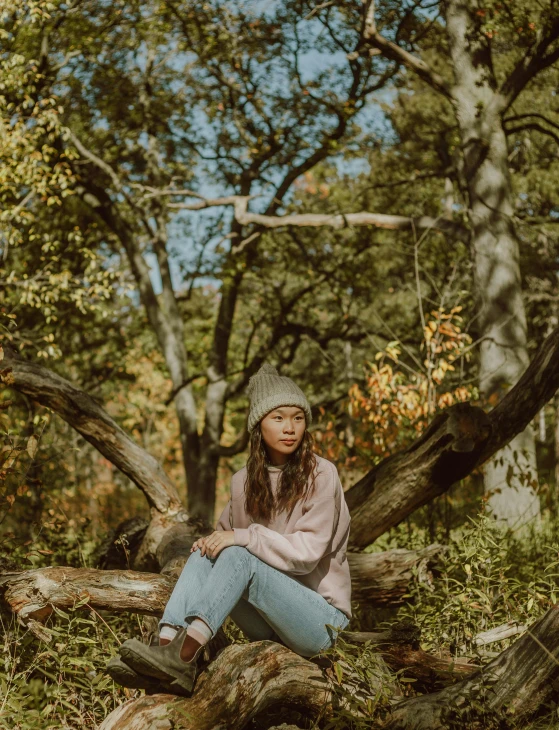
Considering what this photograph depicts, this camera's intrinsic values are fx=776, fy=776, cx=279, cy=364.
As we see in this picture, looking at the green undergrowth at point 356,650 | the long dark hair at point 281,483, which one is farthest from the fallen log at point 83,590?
the long dark hair at point 281,483

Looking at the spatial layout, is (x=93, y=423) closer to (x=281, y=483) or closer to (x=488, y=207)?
(x=281, y=483)

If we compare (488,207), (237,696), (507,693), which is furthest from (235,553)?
(488,207)

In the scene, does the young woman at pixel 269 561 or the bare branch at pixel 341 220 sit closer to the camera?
Answer: the young woman at pixel 269 561

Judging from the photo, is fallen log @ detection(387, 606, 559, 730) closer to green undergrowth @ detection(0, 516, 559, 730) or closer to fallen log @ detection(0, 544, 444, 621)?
green undergrowth @ detection(0, 516, 559, 730)

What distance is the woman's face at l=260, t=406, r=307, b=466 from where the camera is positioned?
3.63 metres

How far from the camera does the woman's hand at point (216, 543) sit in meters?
3.37

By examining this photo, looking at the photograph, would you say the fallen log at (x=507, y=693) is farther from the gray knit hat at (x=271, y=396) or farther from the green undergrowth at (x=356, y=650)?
the gray knit hat at (x=271, y=396)

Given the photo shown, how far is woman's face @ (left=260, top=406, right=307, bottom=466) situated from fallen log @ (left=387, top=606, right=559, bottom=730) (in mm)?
1227

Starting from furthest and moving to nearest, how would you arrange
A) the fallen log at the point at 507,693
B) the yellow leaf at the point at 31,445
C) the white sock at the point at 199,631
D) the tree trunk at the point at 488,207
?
the tree trunk at the point at 488,207 < the yellow leaf at the point at 31,445 < the white sock at the point at 199,631 < the fallen log at the point at 507,693

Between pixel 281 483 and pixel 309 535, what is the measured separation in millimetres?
322

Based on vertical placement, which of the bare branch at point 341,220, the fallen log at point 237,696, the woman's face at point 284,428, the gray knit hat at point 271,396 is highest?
the bare branch at point 341,220

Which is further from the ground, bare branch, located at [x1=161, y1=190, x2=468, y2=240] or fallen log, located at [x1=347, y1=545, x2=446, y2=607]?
bare branch, located at [x1=161, y1=190, x2=468, y2=240]

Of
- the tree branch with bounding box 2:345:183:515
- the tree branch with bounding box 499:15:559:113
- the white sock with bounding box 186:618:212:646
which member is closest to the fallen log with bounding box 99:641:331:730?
the white sock with bounding box 186:618:212:646

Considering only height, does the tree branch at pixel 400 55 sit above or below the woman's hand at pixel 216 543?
above
